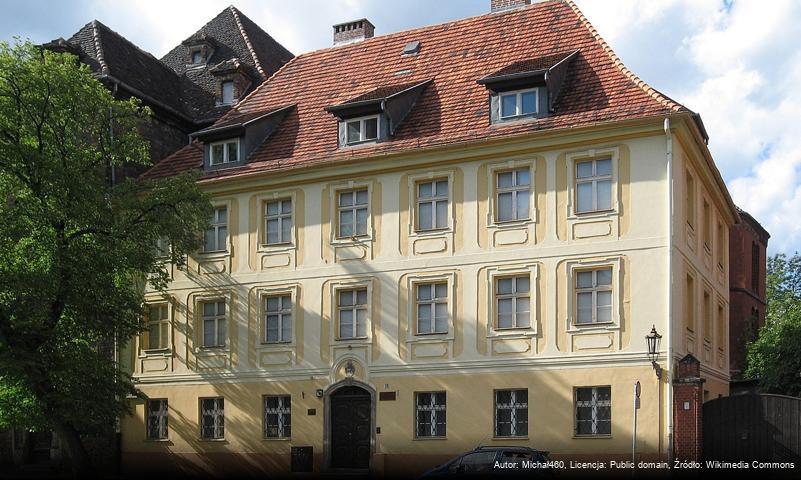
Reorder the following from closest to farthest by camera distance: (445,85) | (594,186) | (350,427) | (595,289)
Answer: (595,289) → (594,186) → (350,427) → (445,85)

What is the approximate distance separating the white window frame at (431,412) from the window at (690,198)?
25.7 ft

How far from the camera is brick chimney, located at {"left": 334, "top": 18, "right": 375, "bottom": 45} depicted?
36.8 meters

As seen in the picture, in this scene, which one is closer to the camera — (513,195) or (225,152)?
(513,195)

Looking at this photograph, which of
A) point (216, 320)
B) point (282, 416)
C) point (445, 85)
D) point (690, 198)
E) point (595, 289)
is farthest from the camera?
point (216, 320)

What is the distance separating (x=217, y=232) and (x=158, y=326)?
11.6 ft

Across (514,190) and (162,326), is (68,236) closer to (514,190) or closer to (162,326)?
(162,326)

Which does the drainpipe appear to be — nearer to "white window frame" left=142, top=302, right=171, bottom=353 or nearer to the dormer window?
the dormer window

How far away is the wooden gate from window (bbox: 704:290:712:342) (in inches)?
189

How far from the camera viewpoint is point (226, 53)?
41062mm

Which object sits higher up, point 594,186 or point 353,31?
point 353,31

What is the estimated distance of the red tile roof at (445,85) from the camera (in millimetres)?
27328

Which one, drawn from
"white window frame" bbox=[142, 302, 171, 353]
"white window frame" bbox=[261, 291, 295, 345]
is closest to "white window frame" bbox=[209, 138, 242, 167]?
"white window frame" bbox=[261, 291, 295, 345]

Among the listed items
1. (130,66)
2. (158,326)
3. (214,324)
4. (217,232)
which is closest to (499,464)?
(214,324)

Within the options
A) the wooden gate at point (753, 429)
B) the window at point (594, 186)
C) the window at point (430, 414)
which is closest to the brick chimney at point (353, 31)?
the window at point (594, 186)
